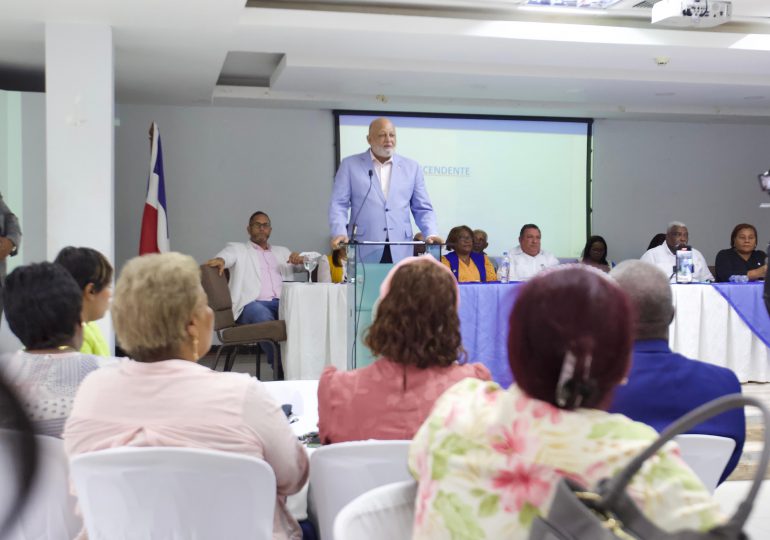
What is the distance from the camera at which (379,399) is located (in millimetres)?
1936

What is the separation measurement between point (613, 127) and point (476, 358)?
6170 mm

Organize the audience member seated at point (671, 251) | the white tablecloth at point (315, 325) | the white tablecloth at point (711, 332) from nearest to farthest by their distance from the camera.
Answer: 1. the white tablecloth at point (711, 332)
2. the white tablecloth at point (315, 325)
3. the audience member seated at point (671, 251)

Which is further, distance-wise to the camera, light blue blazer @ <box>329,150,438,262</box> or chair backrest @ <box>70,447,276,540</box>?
light blue blazer @ <box>329,150,438,262</box>

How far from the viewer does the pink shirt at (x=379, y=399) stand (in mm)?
1932

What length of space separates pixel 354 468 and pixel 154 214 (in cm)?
631

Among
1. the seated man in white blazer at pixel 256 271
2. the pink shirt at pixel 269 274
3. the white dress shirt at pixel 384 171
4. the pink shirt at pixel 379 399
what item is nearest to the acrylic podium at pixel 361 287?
the white dress shirt at pixel 384 171

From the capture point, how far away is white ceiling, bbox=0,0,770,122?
5941 mm

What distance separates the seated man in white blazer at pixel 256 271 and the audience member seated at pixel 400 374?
4.71 m

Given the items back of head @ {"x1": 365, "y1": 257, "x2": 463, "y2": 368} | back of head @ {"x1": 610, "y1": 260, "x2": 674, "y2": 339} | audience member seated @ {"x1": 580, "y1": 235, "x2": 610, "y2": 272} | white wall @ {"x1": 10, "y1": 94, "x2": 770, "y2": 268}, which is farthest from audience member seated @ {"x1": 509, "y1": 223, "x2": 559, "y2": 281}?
back of head @ {"x1": 365, "y1": 257, "x2": 463, "y2": 368}

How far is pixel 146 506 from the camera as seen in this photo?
1558 millimetres

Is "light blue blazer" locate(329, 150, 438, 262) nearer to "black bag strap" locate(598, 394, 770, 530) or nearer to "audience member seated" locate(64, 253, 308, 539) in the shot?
"audience member seated" locate(64, 253, 308, 539)

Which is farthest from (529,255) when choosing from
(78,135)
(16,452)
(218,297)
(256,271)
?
(16,452)

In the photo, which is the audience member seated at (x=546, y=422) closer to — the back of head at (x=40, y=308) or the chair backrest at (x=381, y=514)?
the chair backrest at (x=381, y=514)

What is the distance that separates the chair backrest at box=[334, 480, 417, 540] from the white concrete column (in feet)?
15.7
